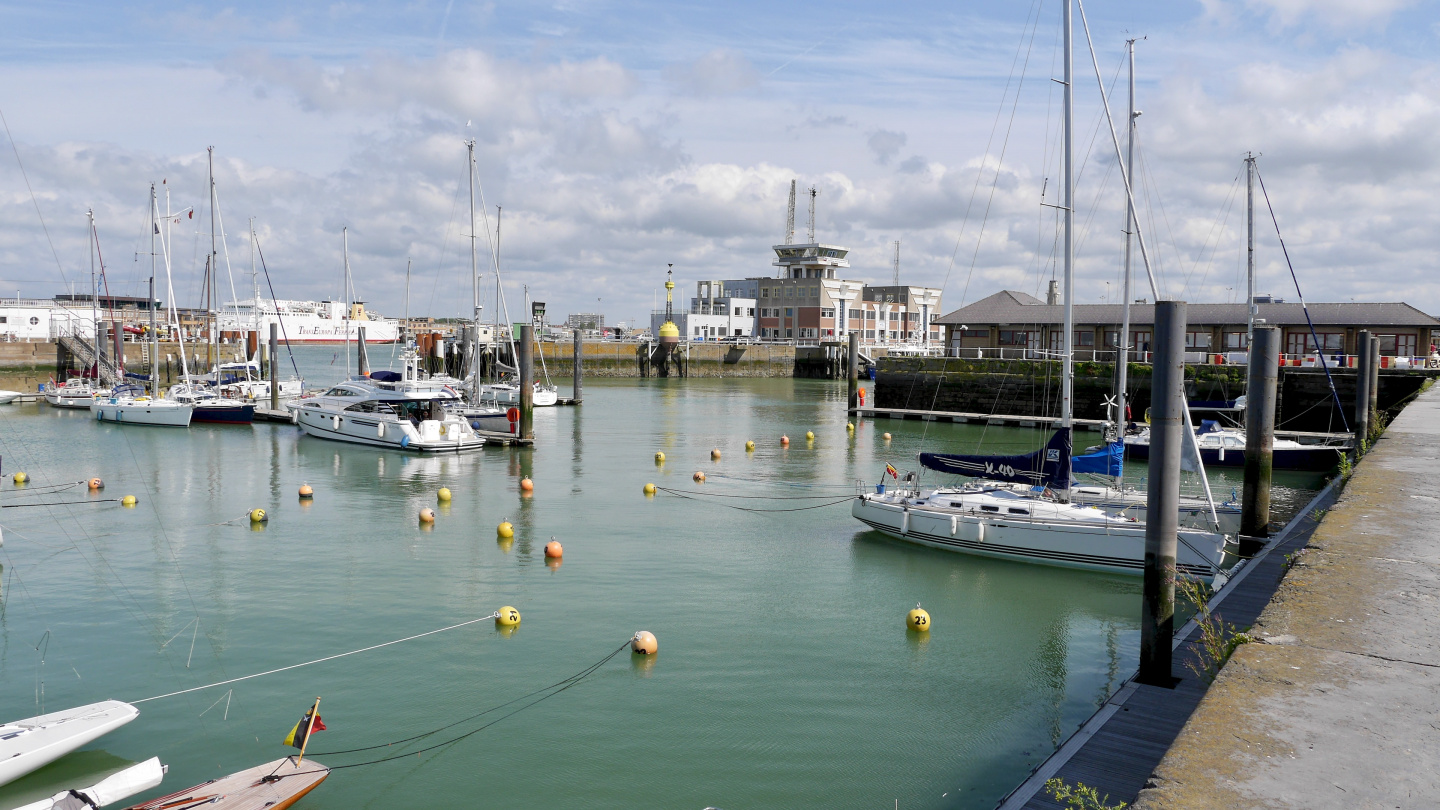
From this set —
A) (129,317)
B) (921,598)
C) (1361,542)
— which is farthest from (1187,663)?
(129,317)

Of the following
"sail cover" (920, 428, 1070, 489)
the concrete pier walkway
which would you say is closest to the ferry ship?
"sail cover" (920, 428, 1070, 489)

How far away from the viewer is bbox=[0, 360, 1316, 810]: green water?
12445mm

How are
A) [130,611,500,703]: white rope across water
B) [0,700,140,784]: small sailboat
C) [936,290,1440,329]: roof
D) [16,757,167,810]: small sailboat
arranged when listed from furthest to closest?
[936,290,1440,329]: roof, [130,611,500,703]: white rope across water, [0,700,140,784]: small sailboat, [16,757,167,810]: small sailboat

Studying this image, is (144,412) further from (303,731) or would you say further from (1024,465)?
(1024,465)

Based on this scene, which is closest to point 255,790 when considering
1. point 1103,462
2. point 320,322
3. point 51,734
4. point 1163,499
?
point 51,734

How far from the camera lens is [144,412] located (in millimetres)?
51938

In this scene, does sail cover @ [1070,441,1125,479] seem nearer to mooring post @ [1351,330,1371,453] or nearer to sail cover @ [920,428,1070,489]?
Result: sail cover @ [920,428,1070,489]

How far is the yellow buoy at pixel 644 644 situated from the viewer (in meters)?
16.4

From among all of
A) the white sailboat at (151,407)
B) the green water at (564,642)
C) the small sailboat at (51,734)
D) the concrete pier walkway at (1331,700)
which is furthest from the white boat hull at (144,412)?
the concrete pier walkway at (1331,700)

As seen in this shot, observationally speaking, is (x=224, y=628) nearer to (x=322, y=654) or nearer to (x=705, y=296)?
(x=322, y=654)

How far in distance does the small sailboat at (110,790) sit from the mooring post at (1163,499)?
1294 cm

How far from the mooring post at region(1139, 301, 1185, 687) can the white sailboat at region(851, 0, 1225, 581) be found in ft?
24.9

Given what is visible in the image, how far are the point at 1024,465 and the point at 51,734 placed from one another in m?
21.2

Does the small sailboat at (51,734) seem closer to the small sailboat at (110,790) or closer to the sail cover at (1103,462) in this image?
the small sailboat at (110,790)
